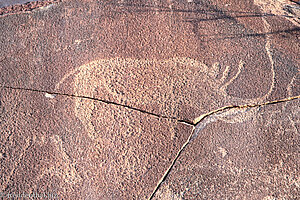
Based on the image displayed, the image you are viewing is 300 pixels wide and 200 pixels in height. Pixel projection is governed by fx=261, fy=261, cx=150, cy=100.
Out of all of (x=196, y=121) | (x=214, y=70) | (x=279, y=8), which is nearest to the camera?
(x=196, y=121)

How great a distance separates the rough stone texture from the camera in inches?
69.6

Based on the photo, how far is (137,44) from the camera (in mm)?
2102

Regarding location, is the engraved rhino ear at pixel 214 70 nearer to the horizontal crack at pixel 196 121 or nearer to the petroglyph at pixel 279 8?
the horizontal crack at pixel 196 121

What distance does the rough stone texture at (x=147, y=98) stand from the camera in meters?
1.77

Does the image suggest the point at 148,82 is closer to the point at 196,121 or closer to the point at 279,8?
the point at 196,121

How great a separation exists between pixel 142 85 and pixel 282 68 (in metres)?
1.12

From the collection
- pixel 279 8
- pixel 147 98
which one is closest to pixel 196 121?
pixel 147 98

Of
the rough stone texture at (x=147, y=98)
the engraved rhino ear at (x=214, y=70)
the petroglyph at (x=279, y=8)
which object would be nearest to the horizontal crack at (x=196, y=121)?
the rough stone texture at (x=147, y=98)

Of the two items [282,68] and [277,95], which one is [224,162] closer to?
[277,95]

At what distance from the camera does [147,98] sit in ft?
6.29

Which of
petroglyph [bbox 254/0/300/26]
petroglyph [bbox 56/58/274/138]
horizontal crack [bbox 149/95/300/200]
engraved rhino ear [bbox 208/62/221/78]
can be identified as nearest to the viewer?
horizontal crack [bbox 149/95/300/200]

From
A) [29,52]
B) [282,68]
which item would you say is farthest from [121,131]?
[282,68]

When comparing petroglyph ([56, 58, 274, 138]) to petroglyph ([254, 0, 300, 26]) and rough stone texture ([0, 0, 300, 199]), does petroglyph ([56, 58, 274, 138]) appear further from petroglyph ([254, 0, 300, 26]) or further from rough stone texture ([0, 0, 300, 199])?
petroglyph ([254, 0, 300, 26])

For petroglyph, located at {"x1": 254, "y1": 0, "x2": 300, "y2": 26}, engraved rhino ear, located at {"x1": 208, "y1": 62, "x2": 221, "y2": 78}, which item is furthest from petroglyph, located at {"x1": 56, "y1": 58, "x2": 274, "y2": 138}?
petroglyph, located at {"x1": 254, "y1": 0, "x2": 300, "y2": 26}
